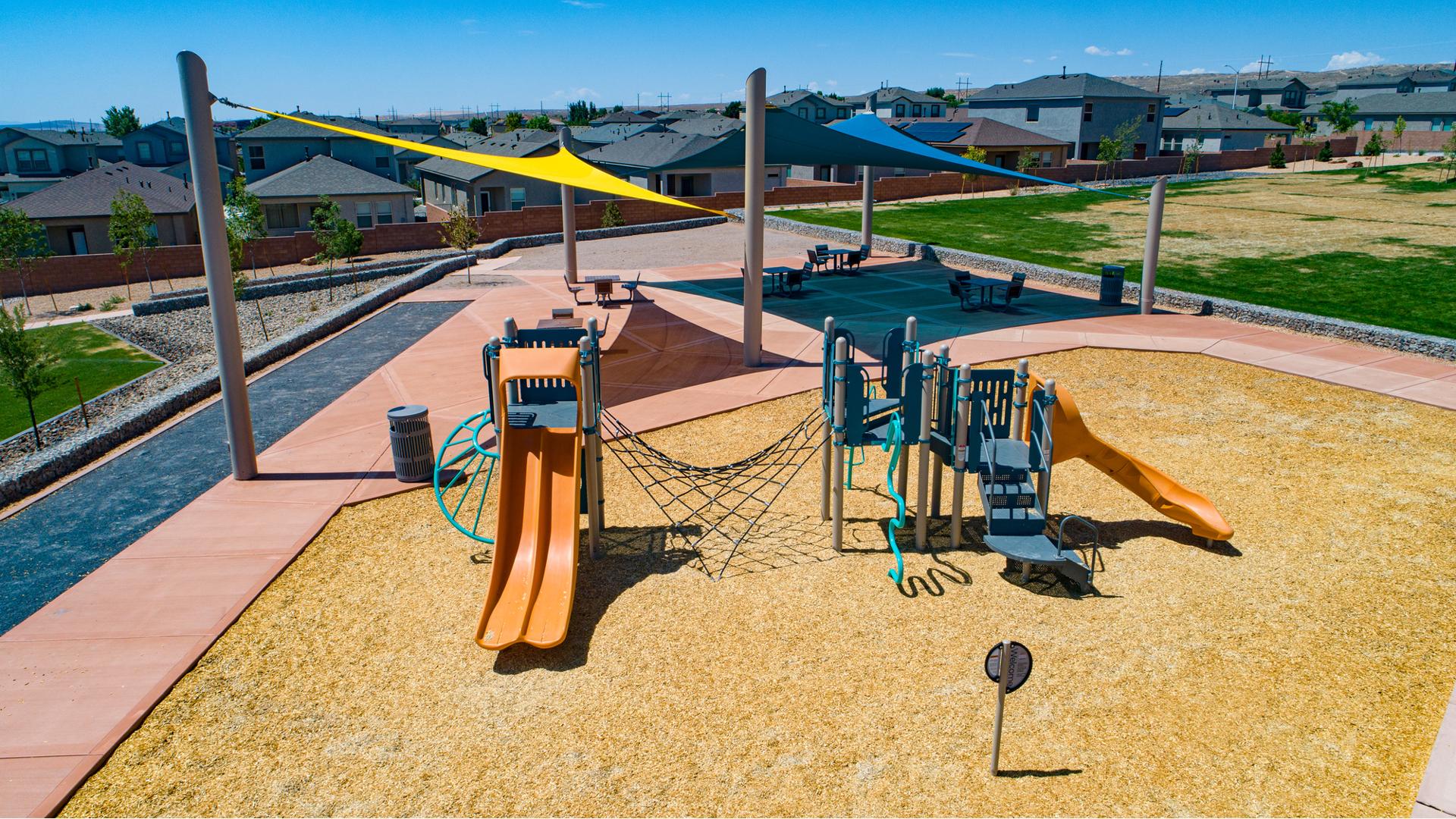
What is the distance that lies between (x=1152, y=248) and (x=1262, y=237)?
1427 centimetres

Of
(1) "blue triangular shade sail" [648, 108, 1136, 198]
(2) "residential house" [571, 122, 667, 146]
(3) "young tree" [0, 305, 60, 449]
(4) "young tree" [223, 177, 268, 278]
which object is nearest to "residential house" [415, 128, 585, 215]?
(4) "young tree" [223, 177, 268, 278]

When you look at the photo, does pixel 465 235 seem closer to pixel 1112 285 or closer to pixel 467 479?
pixel 1112 285

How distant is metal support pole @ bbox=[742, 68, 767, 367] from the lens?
557 inches

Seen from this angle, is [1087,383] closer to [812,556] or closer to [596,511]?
[812,556]

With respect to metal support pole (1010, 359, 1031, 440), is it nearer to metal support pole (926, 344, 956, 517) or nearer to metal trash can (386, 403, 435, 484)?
metal support pole (926, 344, 956, 517)

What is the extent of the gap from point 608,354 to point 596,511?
796 cm

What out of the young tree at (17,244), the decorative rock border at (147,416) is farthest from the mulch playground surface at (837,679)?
the young tree at (17,244)

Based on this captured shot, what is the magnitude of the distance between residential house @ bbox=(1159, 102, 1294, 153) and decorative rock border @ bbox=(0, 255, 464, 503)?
253 feet

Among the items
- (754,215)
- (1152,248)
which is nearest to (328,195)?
(754,215)

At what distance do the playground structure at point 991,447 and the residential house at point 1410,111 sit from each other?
99.0 meters

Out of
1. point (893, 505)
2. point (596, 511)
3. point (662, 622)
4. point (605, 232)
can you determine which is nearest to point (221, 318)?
point (596, 511)

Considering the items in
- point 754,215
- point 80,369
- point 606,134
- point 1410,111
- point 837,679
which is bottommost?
point 837,679

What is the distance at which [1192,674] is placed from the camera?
269 inches

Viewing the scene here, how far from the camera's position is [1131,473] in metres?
9.19
